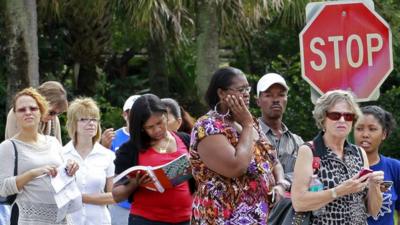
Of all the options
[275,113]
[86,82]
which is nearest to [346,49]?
[275,113]

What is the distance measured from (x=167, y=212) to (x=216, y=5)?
9.26 m

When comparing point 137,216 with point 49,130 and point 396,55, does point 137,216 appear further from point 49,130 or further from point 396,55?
point 396,55

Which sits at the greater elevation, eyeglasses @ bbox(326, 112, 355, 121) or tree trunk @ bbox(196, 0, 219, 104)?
eyeglasses @ bbox(326, 112, 355, 121)

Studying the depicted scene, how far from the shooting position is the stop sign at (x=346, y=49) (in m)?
7.85

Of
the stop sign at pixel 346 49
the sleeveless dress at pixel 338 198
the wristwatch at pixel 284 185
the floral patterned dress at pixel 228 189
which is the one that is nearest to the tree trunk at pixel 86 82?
the stop sign at pixel 346 49

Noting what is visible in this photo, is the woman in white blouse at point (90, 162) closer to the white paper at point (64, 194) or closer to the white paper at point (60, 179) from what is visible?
the white paper at point (64, 194)

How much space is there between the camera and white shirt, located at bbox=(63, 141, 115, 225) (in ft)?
28.2

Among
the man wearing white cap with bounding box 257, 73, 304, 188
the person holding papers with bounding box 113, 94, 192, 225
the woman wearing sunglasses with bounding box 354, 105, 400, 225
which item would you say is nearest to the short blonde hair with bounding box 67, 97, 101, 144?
the man wearing white cap with bounding box 257, 73, 304, 188

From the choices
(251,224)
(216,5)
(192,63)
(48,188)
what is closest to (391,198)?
(251,224)

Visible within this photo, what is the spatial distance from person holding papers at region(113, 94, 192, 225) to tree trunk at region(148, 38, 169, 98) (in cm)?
1180

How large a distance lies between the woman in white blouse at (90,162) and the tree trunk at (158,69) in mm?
10003

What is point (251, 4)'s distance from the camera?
632 inches

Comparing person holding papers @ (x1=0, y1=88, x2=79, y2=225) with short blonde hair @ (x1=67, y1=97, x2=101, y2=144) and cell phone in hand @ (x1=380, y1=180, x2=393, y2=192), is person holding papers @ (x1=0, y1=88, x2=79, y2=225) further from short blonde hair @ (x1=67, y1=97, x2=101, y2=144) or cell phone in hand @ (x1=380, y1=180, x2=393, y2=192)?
cell phone in hand @ (x1=380, y1=180, x2=393, y2=192)

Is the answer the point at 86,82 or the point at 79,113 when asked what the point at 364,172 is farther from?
the point at 86,82
